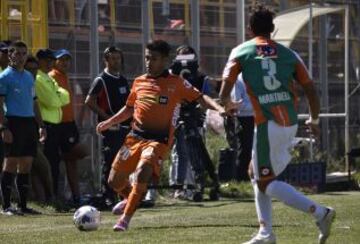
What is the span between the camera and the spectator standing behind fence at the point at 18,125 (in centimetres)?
1273

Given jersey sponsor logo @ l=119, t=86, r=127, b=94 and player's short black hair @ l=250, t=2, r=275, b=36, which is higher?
player's short black hair @ l=250, t=2, r=275, b=36

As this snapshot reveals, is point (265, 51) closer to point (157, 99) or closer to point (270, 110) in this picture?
point (270, 110)

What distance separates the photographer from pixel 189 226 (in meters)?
10.6

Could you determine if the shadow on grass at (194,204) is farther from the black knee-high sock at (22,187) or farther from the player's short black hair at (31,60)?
the player's short black hair at (31,60)

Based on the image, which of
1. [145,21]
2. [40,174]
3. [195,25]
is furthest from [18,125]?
[195,25]

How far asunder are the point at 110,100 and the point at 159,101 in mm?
3133

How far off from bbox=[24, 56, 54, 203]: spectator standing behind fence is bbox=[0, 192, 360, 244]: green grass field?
452mm

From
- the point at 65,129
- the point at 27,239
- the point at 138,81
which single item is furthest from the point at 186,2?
the point at 27,239

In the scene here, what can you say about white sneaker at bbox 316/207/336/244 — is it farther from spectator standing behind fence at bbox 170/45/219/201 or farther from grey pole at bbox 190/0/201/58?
grey pole at bbox 190/0/201/58

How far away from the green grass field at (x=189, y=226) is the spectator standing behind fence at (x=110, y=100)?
2.87ft

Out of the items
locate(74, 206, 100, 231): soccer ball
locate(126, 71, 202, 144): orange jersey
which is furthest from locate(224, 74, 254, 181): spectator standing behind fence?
locate(74, 206, 100, 231): soccer ball

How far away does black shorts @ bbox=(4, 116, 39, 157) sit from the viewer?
41.8ft

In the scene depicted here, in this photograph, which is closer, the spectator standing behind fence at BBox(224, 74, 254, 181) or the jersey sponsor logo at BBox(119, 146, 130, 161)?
the jersey sponsor logo at BBox(119, 146, 130, 161)

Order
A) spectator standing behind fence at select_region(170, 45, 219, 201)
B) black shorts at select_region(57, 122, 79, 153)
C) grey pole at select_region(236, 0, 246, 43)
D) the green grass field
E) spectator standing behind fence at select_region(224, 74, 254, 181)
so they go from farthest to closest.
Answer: grey pole at select_region(236, 0, 246, 43)
spectator standing behind fence at select_region(224, 74, 254, 181)
spectator standing behind fence at select_region(170, 45, 219, 201)
black shorts at select_region(57, 122, 79, 153)
the green grass field
